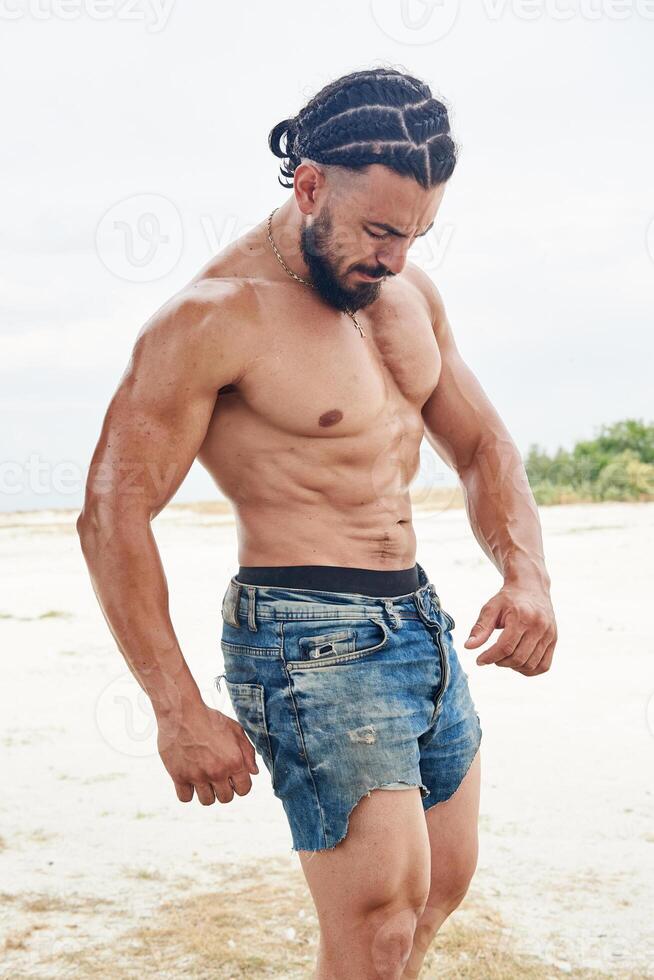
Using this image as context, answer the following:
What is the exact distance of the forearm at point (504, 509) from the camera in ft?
9.10

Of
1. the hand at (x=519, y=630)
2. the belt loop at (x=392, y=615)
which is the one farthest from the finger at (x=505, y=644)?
the belt loop at (x=392, y=615)

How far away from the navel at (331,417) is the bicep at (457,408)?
504 mm

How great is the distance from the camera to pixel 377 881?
2242mm

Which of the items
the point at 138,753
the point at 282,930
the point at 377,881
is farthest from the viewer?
the point at 138,753

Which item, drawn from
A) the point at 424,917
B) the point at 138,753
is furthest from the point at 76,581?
the point at 424,917

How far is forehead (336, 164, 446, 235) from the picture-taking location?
2393mm

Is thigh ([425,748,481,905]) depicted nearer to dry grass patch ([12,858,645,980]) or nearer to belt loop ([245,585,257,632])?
belt loop ([245,585,257,632])

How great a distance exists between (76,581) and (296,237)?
10.6 metres

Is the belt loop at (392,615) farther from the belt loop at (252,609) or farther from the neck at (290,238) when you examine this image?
the neck at (290,238)

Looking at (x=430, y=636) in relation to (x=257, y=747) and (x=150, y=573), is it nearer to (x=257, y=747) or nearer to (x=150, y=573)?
(x=257, y=747)

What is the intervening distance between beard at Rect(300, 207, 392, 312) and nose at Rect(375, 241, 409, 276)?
0.03 metres

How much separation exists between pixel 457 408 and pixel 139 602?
106cm

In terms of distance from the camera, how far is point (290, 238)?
2.56 metres

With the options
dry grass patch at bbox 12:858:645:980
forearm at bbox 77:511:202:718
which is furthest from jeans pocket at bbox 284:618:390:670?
dry grass patch at bbox 12:858:645:980
